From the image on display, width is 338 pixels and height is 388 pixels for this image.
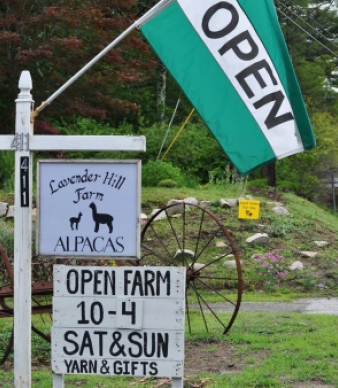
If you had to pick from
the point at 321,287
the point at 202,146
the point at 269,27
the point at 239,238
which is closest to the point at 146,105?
the point at 202,146

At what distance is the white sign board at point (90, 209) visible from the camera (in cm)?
514

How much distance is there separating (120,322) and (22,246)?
0.84 meters

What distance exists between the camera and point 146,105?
2638 cm

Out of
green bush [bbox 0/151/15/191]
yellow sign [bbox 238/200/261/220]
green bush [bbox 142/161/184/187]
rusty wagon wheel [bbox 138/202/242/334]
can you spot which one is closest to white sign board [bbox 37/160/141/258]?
rusty wagon wheel [bbox 138/202/242/334]

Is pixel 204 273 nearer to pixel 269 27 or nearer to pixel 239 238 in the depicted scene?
pixel 239 238

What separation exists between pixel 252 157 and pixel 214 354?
115 inches

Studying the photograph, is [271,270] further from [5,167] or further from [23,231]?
[23,231]

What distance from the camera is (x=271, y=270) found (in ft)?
41.6

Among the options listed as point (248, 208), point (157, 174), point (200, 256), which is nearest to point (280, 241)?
point (248, 208)

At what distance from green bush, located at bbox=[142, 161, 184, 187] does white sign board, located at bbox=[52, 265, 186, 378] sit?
1173 cm

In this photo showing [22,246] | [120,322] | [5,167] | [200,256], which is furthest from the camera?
[5,167]

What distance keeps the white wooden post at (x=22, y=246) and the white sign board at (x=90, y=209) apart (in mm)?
123

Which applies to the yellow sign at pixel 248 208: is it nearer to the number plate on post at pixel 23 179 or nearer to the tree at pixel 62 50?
the tree at pixel 62 50

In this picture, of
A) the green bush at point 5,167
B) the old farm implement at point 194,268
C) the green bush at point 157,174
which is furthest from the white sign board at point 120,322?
the green bush at point 157,174
